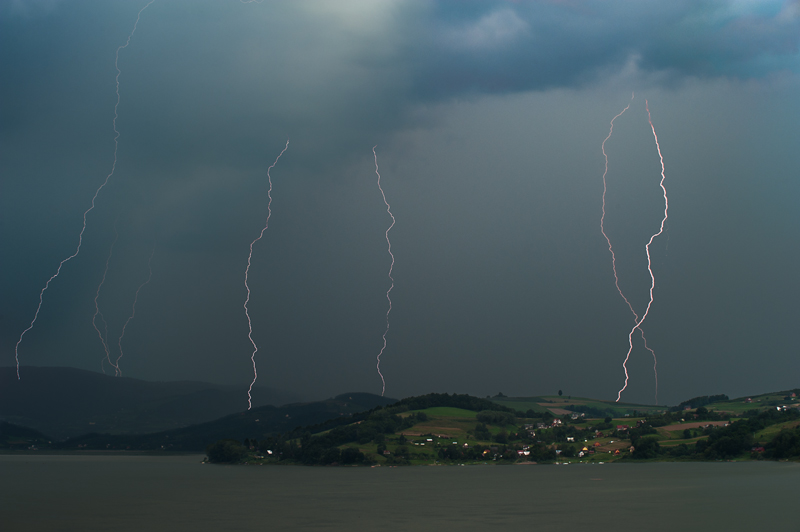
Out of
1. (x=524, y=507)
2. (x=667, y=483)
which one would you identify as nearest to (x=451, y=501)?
(x=524, y=507)

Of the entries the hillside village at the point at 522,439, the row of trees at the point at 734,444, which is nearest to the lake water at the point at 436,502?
the row of trees at the point at 734,444

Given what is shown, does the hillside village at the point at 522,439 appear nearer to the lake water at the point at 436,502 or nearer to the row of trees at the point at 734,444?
the row of trees at the point at 734,444

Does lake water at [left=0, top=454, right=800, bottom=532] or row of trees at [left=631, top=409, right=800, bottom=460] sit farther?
row of trees at [left=631, top=409, right=800, bottom=460]

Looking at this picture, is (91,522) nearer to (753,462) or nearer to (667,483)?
(667,483)

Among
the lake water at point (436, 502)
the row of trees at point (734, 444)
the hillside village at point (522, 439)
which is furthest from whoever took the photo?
the hillside village at point (522, 439)

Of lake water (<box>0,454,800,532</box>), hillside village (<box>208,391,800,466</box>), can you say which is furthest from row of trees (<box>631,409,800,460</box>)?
lake water (<box>0,454,800,532</box>)

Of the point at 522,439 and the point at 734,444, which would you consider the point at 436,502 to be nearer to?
the point at 734,444

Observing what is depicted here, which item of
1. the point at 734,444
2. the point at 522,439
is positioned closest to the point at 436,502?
the point at 734,444

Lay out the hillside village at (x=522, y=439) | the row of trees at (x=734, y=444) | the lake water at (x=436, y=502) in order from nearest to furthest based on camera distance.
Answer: the lake water at (x=436, y=502)
the row of trees at (x=734, y=444)
the hillside village at (x=522, y=439)

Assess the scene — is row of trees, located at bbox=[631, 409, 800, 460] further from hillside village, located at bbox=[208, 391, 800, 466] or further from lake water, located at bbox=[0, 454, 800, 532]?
lake water, located at bbox=[0, 454, 800, 532]
